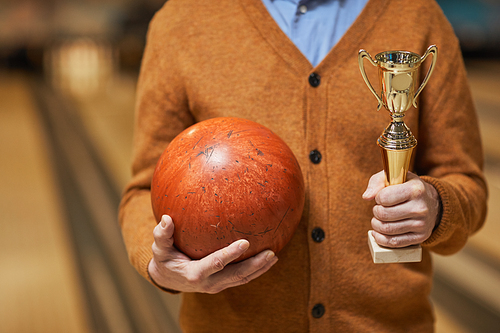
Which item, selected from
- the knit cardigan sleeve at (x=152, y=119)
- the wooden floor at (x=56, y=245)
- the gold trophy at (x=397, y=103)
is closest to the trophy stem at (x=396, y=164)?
the gold trophy at (x=397, y=103)

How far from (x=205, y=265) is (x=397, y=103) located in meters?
0.36

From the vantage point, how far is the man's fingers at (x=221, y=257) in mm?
705

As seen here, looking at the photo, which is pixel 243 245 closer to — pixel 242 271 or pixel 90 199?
pixel 242 271

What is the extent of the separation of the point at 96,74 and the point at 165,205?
7.22 metres

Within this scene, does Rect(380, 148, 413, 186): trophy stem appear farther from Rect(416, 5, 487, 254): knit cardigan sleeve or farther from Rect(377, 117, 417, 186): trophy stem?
Rect(416, 5, 487, 254): knit cardigan sleeve

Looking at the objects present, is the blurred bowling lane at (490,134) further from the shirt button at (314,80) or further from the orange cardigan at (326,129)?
the shirt button at (314,80)

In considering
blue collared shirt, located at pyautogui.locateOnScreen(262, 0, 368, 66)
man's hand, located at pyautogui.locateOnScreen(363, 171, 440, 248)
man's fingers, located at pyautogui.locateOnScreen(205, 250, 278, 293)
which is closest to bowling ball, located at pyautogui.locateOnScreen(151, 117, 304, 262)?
man's fingers, located at pyautogui.locateOnScreen(205, 250, 278, 293)

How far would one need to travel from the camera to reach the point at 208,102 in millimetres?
930

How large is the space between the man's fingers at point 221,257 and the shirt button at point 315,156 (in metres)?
0.25

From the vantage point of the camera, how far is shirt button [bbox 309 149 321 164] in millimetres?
897

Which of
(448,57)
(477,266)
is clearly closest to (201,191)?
(448,57)

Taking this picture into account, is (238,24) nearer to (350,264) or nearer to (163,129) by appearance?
(163,129)

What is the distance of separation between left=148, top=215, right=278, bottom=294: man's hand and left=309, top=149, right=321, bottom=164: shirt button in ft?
0.72

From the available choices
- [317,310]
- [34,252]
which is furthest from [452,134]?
[34,252]
